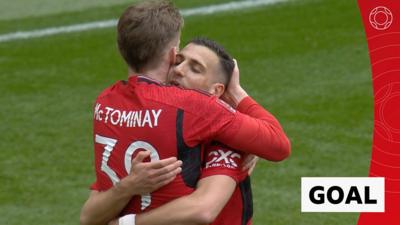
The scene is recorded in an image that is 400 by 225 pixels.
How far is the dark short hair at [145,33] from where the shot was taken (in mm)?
3826

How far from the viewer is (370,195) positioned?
6.65 metres

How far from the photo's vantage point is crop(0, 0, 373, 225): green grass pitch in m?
7.69

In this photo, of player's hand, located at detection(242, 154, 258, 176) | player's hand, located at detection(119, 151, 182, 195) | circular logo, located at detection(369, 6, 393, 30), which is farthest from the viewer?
circular logo, located at detection(369, 6, 393, 30)

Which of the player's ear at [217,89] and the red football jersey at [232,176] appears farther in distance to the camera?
the player's ear at [217,89]

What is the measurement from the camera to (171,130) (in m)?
3.82

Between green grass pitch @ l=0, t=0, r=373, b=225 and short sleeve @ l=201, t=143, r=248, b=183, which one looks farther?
green grass pitch @ l=0, t=0, r=373, b=225

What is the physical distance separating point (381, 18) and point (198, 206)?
8.93 ft

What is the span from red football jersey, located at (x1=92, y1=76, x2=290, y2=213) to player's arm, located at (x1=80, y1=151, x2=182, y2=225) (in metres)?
0.06

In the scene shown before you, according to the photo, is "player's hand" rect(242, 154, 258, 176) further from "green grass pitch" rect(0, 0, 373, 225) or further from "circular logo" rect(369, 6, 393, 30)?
"green grass pitch" rect(0, 0, 373, 225)

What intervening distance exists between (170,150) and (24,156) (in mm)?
4805

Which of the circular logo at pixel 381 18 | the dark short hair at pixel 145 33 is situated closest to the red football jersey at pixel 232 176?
the dark short hair at pixel 145 33

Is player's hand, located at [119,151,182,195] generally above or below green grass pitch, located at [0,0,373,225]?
above

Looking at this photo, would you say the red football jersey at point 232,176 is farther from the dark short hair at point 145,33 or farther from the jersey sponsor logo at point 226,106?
the dark short hair at point 145,33

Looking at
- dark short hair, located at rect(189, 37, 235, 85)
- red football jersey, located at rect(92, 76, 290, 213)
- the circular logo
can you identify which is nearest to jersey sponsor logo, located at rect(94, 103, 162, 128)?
red football jersey, located at rect(92, 76, 290, 213)
